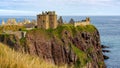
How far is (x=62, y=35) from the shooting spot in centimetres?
11306

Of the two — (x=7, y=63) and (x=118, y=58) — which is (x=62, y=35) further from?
(x=7, y=63)

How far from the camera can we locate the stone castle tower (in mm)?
117438

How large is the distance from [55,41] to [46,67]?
96.3 metres

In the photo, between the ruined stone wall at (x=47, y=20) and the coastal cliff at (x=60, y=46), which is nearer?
the coastal cliff at (x=60, y=46)

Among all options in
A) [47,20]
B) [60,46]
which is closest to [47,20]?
[47,20]

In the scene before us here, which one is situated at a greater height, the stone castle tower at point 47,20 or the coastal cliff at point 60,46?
the stone castle tower at point 47,20

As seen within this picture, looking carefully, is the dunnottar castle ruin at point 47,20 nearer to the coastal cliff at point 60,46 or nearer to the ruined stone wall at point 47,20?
the ruined stone wall at point 47,20

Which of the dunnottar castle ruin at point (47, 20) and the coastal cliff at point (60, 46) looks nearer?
the coastal cliff at point (60, 46)

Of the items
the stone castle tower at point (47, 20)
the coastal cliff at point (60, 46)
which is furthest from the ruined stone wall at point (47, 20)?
the coastal cliff at point (60, 46)

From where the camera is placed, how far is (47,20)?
12025 cm

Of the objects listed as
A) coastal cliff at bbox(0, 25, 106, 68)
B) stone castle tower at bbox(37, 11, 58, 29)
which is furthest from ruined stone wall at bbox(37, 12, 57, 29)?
coastal cliff at bbox(0, 25, 106, 68)

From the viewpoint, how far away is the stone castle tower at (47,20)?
385 feet

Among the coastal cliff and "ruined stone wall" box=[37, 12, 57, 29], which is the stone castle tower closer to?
"ruined stone wall" box=[37, 12, 57, 29]

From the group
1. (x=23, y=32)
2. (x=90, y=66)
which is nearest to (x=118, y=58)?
(x=90, y=66)
